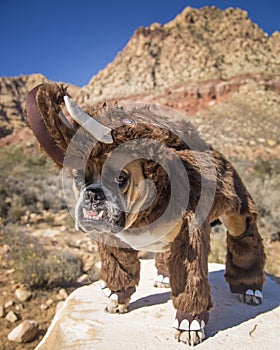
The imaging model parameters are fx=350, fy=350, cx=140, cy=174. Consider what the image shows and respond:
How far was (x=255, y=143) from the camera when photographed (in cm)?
A: 2217

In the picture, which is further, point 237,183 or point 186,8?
point 186,8

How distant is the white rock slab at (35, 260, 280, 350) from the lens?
2182 mm

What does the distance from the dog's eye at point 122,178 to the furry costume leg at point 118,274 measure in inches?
34.6

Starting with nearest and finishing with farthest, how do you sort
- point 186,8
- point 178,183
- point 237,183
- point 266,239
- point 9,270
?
1. point 178,183
2. point 237,183
3. point 9,270
4. point 266,239
5. point 186,8

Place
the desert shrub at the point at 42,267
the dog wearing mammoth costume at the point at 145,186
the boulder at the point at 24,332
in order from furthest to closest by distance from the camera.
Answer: the desert shrub at the point at 42,267 → the boulder at the point at 24,332 → the dog wearing mammoth costume at the point at 145,186

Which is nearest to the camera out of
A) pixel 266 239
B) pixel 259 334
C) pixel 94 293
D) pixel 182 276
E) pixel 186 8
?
pixel 182 276

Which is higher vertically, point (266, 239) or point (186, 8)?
point (186, 8)

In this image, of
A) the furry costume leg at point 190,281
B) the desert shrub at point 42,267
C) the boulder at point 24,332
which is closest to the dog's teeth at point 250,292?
the furry costume leg at point 190,281

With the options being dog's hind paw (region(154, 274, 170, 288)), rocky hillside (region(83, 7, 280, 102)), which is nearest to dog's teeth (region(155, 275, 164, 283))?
dog's hind paw (region(154, 274, 170, 288))

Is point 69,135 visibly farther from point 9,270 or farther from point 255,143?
point 255,143

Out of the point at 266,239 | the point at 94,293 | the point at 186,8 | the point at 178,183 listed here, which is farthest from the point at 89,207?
the point at 186,8

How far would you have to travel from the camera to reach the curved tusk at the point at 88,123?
1.65m

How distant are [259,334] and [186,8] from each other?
4951 centimetres

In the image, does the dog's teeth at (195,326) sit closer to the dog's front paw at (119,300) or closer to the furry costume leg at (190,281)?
the furry costume leg at (190,281)
